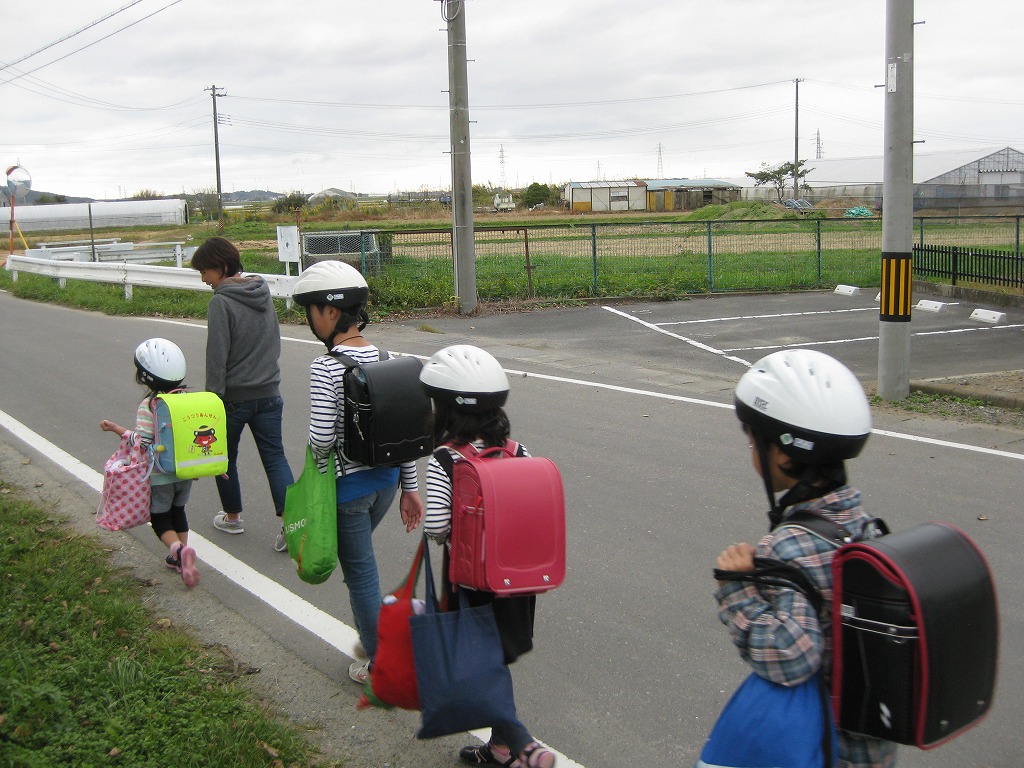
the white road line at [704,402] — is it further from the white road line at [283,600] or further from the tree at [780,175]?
the tree at [780,175]

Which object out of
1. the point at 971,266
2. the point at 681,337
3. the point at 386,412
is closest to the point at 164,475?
the point at 386,412

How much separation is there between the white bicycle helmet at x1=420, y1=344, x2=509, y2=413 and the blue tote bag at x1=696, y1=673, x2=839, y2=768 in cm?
128

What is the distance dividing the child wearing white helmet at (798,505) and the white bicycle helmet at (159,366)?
12.6 feet

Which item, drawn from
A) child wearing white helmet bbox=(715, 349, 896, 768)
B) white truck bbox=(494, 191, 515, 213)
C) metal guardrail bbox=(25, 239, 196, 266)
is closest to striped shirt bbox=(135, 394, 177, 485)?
child wearing white helmet bbox=(715, 349, 896, 768)

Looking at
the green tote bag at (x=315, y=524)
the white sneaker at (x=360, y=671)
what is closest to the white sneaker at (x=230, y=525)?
the white sneaker at (x=360, y=671)

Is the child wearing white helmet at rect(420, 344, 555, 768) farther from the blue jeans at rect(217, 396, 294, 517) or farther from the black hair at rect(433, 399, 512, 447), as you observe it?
the blue jeans at rect(217, 396, 294, 517)

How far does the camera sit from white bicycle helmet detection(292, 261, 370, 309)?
12.8ft

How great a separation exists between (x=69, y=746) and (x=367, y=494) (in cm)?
142

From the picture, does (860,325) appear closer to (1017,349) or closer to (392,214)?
(1017,349)

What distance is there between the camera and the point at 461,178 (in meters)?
17.2

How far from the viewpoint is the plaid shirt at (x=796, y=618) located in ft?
7.13

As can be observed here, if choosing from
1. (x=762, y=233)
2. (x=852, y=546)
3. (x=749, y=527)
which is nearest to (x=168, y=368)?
(x=749, y=527)

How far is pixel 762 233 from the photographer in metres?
21.8

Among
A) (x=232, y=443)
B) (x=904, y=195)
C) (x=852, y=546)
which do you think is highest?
(x=904, y=195)
